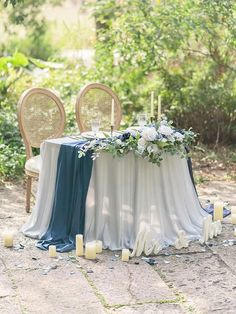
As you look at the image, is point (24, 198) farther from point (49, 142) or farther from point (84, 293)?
point (84, 293)

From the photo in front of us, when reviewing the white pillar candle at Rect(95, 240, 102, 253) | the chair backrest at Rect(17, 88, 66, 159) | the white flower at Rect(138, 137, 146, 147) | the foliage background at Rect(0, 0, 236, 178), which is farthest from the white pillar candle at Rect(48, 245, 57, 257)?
the foliage background at Rect(0, 0, 236, 178)

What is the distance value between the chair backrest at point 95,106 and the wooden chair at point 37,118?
0.71ft

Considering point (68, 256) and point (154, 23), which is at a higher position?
point (154, 23)

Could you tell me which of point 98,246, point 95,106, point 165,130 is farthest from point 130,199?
point 95,106

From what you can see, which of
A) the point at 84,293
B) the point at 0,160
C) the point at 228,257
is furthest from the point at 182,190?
the point at 0,160

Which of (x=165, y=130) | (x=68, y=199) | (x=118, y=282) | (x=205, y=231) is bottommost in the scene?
(x=118, y=282)

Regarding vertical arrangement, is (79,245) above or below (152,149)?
below

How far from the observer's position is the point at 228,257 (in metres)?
4.41

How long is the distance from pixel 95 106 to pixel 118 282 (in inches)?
92.0

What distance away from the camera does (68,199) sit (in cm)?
465

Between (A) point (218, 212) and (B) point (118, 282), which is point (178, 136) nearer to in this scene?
(A) point (218, 212)

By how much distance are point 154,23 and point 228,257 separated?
345 cm

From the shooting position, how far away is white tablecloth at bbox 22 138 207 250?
453cm

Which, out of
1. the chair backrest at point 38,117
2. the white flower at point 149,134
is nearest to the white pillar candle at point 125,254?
Answer: the white flower at point 149,134
